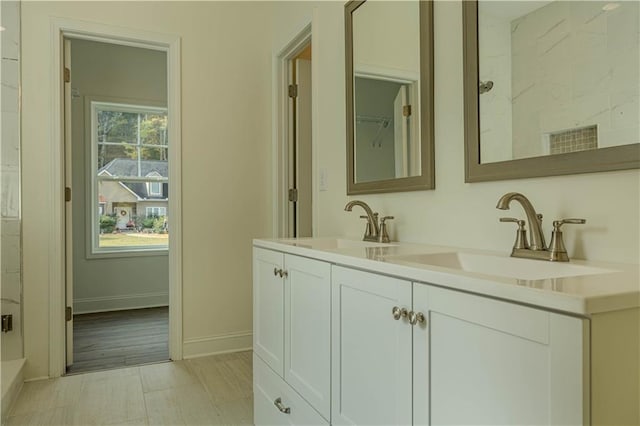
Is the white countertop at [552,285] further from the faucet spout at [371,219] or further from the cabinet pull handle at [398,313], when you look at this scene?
the faucet spout at [371,219]

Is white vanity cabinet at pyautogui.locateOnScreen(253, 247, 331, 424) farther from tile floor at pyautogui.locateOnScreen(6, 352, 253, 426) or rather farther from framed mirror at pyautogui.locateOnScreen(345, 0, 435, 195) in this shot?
framed mirror at pyautogui.locateOnScreen(345, 0, 435, 195)

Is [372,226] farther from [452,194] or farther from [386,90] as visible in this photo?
[386,90]

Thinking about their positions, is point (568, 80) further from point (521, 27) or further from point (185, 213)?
Answer: point (185, 213)

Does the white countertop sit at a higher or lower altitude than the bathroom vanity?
higher

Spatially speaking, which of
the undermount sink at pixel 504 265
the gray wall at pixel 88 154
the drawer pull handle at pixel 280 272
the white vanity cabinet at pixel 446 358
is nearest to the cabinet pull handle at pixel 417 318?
the white vanity cabinet at pixel 446 358

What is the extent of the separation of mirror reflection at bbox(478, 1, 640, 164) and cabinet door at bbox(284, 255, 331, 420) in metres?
0.68

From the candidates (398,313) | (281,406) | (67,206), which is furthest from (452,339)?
(67,206)

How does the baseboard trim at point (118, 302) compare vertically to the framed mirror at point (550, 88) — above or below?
below

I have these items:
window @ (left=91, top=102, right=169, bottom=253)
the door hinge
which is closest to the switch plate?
the door hinge

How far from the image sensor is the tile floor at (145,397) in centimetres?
212

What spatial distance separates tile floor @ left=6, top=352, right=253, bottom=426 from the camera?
2.12m

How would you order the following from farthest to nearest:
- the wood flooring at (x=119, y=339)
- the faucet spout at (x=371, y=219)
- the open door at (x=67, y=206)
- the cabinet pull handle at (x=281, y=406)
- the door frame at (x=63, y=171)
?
the wood flooring at (x=119, y=339) < the open door at (x=67, y=206) < the door frame at (x=63, y=171) < the faucet spout at (x=371, y=219) < the cabinet pull handle at (x=281, y=406)

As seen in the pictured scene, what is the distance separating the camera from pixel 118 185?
457cm

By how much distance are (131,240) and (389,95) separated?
3677mm
